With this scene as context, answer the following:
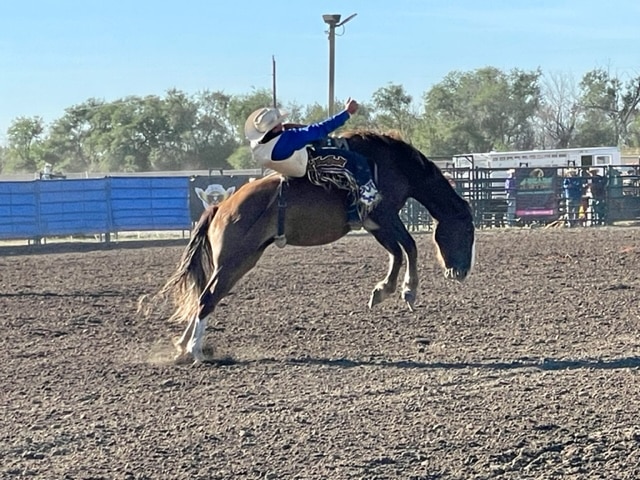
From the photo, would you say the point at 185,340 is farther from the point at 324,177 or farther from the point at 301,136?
the point at 301,136

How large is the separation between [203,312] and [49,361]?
124 centimetres

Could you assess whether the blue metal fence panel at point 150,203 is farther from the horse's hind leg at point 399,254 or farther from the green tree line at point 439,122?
the green tree line at point 439,122

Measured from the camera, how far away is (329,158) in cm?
767

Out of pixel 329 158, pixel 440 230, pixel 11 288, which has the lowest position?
pixel 11 288

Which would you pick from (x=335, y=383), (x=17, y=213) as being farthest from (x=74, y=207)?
(x=335, y=383)

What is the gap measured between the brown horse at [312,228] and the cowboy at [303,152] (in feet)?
0.38

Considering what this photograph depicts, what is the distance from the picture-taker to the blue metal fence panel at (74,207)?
2345cm

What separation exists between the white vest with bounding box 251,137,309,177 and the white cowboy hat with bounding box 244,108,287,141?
88 mm

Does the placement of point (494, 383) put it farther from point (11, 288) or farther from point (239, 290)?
point (11, 288)

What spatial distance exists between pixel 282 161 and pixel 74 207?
56.2 ft

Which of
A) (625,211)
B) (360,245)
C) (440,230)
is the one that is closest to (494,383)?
(440,230)

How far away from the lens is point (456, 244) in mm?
8195

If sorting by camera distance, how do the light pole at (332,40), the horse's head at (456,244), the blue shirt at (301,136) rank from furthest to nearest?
the light pole at (332,40) < the horse's head at (456,244) < the blue shirt at (301,136)

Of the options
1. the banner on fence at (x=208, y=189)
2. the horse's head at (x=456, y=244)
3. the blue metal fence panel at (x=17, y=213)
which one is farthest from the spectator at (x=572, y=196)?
the horse's head at (x=456, y=244)
